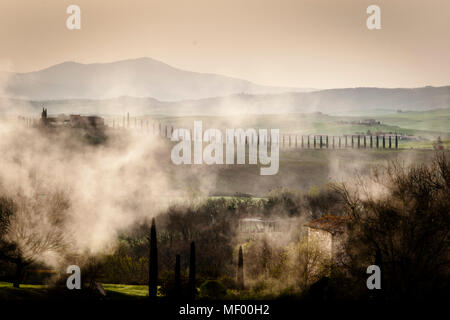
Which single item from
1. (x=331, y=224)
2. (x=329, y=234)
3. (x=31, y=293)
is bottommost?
(x=31, y=293)

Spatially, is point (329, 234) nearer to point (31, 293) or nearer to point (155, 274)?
point (155, 274)

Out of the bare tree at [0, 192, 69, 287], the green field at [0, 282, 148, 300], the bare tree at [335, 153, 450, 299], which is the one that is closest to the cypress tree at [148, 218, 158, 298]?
the green field at [0, 282, 148, 300]

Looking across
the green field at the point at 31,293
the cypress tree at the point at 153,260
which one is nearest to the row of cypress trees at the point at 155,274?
the cypress tree at the point at 153,260

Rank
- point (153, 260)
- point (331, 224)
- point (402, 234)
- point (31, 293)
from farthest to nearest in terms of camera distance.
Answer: point (331, 224) → point (153, 260) → point (31, 293) → point (402, 234)

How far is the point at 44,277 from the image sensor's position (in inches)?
2724

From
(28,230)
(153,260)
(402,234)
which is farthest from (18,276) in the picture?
(402,234)

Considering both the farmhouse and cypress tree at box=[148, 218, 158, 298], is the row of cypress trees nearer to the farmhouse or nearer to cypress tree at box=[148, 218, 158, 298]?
cypress tree at box=[148, 218, 158, 298]

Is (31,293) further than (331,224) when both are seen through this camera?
No

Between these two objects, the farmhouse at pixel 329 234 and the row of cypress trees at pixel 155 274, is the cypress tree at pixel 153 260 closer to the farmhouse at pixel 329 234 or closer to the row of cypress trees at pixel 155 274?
the row of cypress trees at pixel 155 274

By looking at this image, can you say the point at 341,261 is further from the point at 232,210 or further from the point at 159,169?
the point at 159,169

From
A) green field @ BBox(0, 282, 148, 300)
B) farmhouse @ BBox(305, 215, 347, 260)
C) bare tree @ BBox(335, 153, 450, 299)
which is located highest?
bare tree @ BBox(335, 153, 450, 299)

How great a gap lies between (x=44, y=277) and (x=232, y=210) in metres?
84.6

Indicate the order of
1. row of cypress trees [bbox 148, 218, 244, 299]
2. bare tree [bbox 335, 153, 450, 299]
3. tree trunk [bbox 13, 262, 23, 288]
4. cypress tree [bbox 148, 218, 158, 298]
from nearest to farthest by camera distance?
1. bare tree [bbox 335, 153, 450, 299]
2. cypress tree [bbox 148, 218, 158, 298]
3. row of cypress trees [bbox 148, 218, 244, 299]
4. tree trunk [bbox 13, 262, 23, 288]

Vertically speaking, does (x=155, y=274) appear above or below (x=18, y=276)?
above
